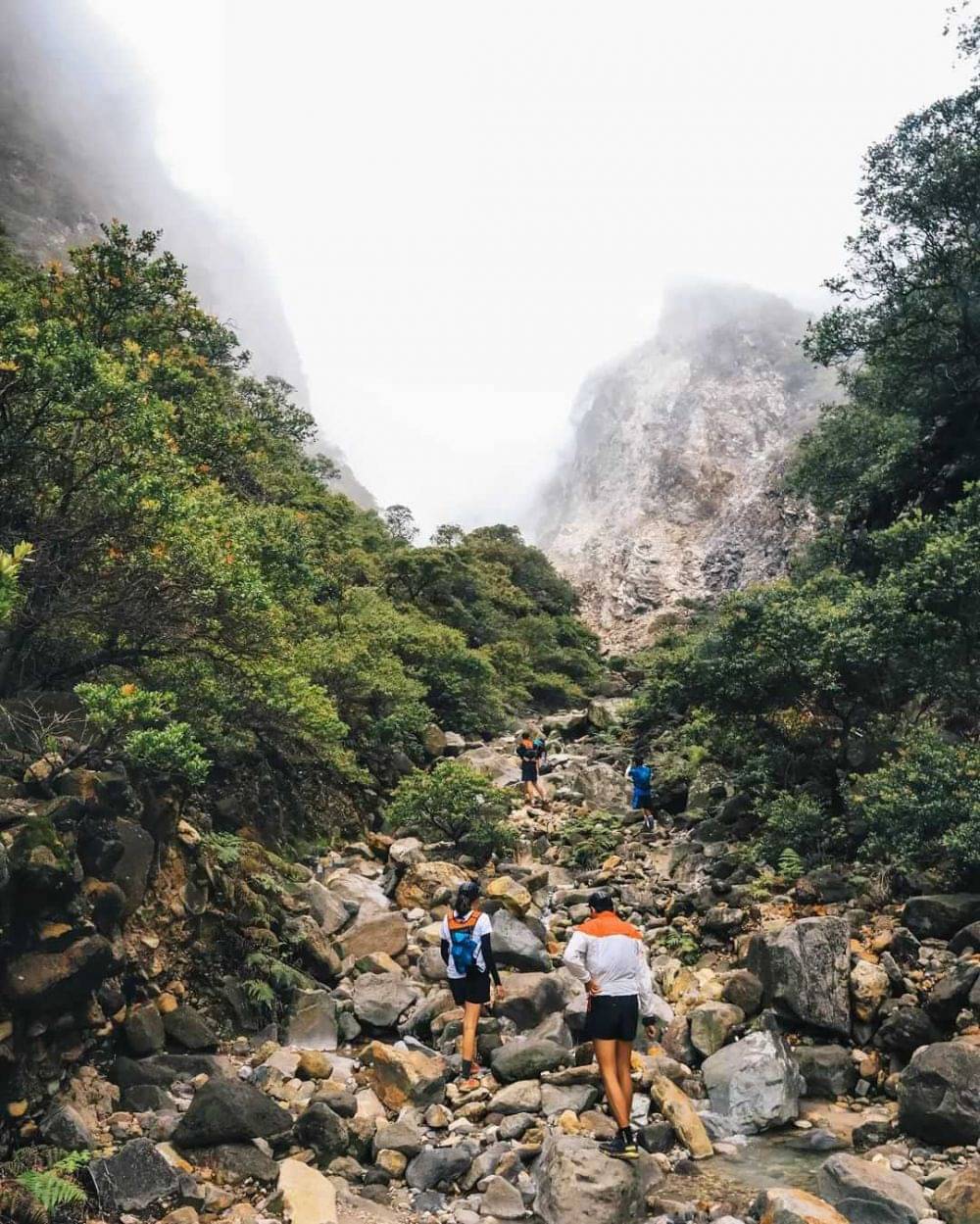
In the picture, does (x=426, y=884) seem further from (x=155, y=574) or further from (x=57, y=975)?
(x=57, y=975)

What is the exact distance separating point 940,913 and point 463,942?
6.46 m

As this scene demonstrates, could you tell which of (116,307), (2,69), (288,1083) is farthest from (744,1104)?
(2,69)

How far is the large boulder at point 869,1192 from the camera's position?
541cm

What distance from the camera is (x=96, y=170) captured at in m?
99.2

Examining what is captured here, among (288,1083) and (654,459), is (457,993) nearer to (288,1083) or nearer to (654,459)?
(288,1083)

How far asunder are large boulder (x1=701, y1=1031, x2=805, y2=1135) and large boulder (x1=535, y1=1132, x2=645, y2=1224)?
6.17 ft

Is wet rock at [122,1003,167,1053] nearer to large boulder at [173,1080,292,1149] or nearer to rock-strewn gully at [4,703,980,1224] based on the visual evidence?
rock-strewn gully at [4,703,980,1224]

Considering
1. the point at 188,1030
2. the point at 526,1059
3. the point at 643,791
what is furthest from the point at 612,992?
the point at 643,791

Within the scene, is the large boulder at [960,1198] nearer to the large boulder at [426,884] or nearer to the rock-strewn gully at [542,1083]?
the rock-strewn gully at [542,1083]

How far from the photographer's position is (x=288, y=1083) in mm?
7891

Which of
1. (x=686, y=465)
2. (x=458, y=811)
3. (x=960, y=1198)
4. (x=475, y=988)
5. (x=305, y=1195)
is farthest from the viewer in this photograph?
(x=686, y=465)

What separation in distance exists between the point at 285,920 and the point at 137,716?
12.9 ft

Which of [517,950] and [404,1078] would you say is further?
[517,950]

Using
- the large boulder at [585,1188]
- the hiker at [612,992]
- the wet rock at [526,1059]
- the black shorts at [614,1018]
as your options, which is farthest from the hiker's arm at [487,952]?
the large boulder at [585,1188]
